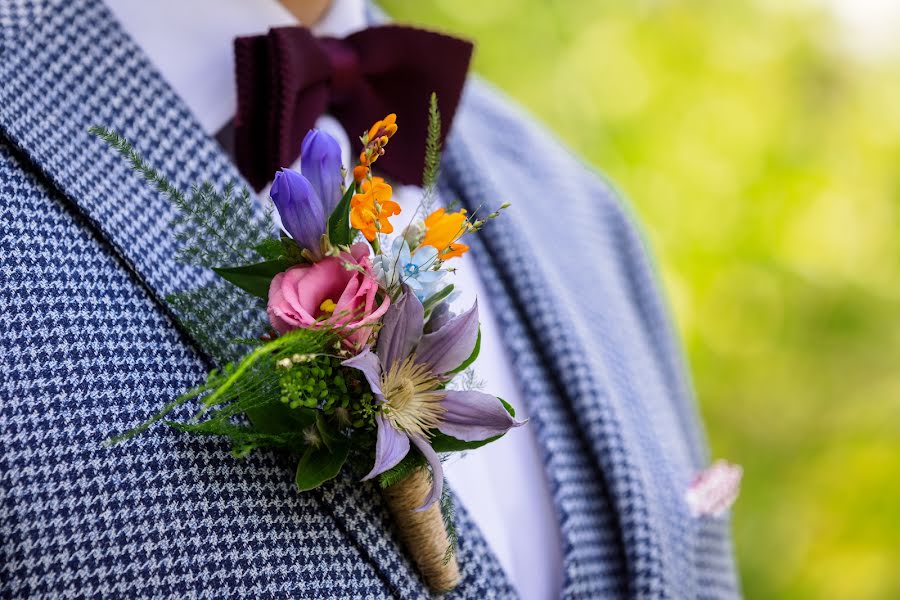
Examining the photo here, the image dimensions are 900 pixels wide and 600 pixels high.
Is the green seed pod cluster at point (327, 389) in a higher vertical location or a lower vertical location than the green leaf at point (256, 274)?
lower

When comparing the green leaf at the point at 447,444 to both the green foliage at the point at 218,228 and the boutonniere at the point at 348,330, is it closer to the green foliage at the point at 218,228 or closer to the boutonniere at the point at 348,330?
the boutonniere at the point at 348,330

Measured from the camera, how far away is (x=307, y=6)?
889mm

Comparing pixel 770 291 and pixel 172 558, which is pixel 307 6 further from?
Result: pixel 770 291

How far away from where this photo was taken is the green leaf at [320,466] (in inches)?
22.0

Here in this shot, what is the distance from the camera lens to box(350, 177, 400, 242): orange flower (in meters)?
0.51

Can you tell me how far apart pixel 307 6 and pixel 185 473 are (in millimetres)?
516

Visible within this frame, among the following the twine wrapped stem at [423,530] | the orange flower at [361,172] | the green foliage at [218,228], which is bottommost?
the twine wrapped stem at [423,530]

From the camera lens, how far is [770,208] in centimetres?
216

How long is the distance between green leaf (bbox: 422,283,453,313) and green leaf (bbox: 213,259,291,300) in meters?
0.09

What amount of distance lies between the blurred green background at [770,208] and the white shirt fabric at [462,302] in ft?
4.73

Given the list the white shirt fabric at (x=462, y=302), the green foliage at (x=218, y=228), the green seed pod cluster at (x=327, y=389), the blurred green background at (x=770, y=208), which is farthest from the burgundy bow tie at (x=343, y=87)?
the blurred green background at (x=770, y=208)

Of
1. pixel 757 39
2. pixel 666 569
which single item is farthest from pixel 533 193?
pixel 757 39

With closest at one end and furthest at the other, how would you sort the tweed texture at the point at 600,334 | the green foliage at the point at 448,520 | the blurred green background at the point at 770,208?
the green foliage at the point at 448,520
the tweed texture at the point at 600,334
the blurred green background at the point at 770,208

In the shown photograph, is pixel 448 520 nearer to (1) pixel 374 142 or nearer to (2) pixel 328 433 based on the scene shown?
(2) pixel 328 433
